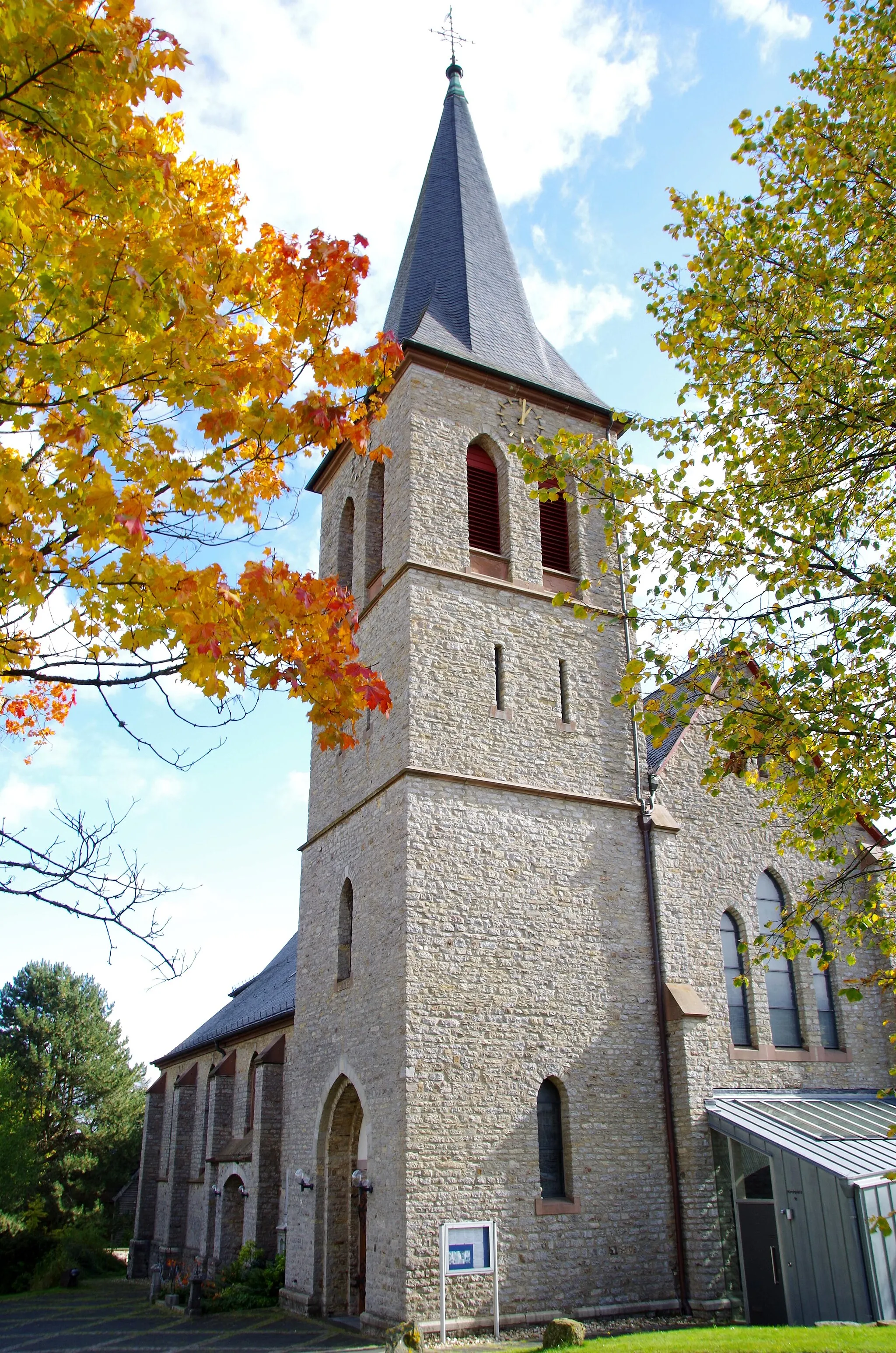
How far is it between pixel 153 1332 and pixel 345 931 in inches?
290

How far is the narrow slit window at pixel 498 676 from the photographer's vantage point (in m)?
16.1

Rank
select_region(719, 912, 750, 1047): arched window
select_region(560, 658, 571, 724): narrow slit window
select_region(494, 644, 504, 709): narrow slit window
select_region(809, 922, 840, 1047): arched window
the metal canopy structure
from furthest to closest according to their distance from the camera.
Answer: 1. select_region(809, 922, 840, 1047): arched window
2. select_region(560, 658, 571, 724): narrow slit window
3. select_region(494, 644, 504, 709): narrow slit window
4. select_region(719, 912, 750, 1047): arched window
5. the metal canopy structure

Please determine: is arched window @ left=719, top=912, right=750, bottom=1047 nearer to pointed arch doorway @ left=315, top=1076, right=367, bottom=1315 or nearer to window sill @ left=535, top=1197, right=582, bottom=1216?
window sill @ left=535, top=1197, right=582, bottom=1216

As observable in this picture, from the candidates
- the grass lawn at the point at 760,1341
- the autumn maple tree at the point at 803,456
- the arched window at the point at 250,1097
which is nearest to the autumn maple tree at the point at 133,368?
the autumn maple tree at the point at 803,456

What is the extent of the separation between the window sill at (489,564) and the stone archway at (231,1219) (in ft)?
47.6

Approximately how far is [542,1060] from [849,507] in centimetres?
889

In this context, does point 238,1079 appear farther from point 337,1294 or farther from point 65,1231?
point 65,1231

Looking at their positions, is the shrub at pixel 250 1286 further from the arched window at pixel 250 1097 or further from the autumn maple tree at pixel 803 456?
the autumn maple tree at pixel 803 456

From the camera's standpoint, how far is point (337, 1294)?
14883 mm

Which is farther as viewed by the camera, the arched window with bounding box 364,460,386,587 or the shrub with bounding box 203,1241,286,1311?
the arched window with bounding box 364,460,386,587

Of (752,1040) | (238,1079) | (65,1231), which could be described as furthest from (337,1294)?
(65,1231)

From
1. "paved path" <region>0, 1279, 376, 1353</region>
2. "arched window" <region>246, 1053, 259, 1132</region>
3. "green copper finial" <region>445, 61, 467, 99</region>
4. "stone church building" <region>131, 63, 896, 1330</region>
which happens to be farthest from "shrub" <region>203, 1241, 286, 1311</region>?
"green copper finial" <region>445, 61, 467, 99</region>

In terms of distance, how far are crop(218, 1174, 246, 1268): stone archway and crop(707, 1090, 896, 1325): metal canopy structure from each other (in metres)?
12.1

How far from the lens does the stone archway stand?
2148 centimetres
